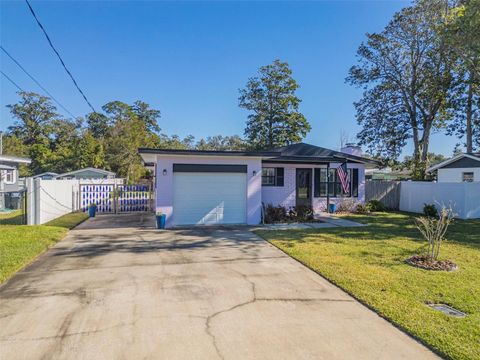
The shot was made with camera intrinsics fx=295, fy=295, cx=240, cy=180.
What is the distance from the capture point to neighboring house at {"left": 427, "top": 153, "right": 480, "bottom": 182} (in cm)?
1920

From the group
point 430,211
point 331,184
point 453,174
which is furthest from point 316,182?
point 453,174

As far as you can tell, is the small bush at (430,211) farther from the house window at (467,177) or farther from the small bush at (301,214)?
the house window at (467,177)

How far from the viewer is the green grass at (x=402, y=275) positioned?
355cm

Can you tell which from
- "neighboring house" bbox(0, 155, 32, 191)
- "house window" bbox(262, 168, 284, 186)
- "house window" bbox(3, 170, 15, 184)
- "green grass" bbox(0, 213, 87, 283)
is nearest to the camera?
"green grass" bbox(0, 213, 87, 283)

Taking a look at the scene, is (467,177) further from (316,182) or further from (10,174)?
(10,174)

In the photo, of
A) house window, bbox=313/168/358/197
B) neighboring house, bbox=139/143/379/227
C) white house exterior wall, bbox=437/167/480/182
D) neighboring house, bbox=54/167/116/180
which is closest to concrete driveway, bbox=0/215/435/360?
neighboring house, bbox=139/143/379/227

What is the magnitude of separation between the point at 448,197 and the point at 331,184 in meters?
5.61

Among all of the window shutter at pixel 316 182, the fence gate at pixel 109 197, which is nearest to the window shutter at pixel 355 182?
the window shutter at pixel 316 182

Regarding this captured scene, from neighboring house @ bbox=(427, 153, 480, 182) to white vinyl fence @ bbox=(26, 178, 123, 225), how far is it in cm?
2341

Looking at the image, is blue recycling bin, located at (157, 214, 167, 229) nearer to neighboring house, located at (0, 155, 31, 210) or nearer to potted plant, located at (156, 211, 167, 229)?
potted plant, located at (156, 211, 167, 229)

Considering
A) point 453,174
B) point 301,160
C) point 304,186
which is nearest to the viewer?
point 301,160

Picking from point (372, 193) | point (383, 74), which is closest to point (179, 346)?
point (372, 193)

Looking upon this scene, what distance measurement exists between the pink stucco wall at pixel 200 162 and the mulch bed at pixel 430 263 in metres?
6.14

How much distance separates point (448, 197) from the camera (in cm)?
1459
